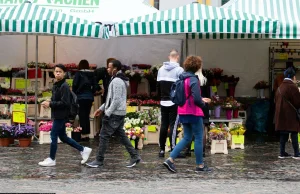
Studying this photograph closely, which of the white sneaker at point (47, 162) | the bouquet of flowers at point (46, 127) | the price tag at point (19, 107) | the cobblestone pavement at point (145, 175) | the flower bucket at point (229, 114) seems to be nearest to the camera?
the cobblestone pavement at point (145, 175)

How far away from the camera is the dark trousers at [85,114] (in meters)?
13.9

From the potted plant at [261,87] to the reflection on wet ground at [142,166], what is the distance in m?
3.23

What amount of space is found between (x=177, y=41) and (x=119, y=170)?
628cm

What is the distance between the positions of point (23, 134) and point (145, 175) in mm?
4076

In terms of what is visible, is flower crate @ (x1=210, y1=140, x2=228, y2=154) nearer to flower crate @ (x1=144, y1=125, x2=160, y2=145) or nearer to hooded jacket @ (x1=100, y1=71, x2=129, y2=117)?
flower crate @ (x1=144, y1=125, x2=160, y2=145)

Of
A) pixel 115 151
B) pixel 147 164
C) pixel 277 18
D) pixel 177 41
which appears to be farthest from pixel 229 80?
pixel 147 164

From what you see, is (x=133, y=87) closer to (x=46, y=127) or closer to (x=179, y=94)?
(x=46, y=127)

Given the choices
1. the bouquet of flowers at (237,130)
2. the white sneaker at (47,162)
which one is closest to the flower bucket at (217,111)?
the bouquet of flowers at (237,130)

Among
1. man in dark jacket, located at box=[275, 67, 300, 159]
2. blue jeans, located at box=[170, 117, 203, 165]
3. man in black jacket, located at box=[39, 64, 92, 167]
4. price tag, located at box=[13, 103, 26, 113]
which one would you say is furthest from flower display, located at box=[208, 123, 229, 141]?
price tag, located at box=[13, 103, 26, 113]

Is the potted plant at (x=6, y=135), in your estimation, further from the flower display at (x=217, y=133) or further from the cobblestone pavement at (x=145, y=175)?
the flower display at (x=217, y=133)

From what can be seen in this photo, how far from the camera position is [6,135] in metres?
12.9

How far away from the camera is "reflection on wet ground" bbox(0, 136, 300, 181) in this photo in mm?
9820

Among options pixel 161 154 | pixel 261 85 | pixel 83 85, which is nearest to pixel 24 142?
pixel 83 85

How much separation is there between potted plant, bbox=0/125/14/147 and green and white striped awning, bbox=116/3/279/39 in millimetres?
3216
